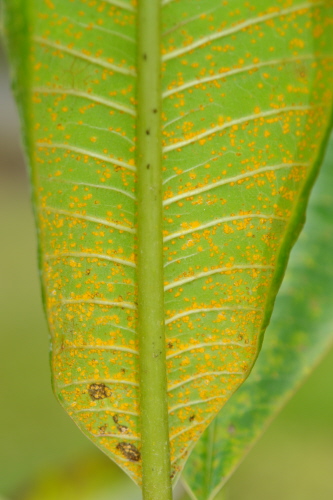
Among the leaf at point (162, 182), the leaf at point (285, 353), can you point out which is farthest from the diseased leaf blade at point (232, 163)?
the leaf at point (285, 353)

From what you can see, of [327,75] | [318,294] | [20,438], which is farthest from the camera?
[20,438]

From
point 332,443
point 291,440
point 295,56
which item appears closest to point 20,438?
point 291,440

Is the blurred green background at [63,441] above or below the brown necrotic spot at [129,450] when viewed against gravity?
below

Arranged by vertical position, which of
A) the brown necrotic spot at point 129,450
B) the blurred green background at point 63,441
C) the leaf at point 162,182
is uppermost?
the leaf at point 162,182

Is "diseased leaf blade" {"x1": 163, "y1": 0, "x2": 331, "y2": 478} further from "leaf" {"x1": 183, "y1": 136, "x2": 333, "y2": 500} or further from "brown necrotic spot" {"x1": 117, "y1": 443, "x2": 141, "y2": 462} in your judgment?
"leaf" {"x1": 183, "y1": 136, "x2": 333, "y2": 500}

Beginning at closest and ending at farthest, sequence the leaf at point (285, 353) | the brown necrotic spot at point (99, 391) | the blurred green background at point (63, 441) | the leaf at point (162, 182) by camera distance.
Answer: the leaf at point (162, 182) → the brown necrotic spot at point (99, 391) → the leaf at point (285, 353) → the blurred green background at point (63, 441)

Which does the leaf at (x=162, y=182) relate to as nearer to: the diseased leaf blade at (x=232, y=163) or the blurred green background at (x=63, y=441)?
the diseased leaf blade at (x=232, y=163)

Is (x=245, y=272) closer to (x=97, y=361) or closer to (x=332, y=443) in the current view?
(x=97, y=361)

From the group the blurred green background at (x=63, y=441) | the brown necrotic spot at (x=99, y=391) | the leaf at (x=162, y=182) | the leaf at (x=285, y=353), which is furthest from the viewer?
the blurred green background at (x=63, y=441)
